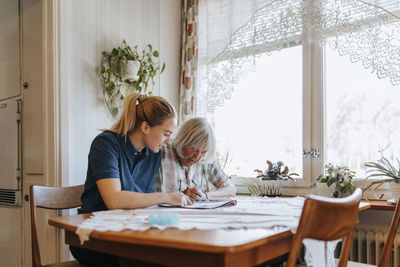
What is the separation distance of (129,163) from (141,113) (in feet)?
0.82

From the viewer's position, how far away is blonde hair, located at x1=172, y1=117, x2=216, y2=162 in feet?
6.66

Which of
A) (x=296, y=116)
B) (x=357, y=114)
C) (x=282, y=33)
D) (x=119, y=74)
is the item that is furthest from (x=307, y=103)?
(x=119, y=74)

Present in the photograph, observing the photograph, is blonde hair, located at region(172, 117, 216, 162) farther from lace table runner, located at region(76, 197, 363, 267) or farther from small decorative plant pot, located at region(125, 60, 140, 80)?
small decorative plant pot, located at region(125, 60, 140, 80)

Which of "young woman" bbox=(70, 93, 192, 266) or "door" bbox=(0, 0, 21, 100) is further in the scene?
"door" bbox=(0, 0, 21, 100)

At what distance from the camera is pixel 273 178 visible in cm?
255

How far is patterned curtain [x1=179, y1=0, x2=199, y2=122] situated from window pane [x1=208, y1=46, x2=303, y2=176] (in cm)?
21

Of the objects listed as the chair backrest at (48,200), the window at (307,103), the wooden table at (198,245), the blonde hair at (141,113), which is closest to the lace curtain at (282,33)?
the window at (307,103)

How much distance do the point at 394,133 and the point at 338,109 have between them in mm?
370

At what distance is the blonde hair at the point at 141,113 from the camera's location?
1.81 meters

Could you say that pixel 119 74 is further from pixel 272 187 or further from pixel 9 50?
pixel 272 187

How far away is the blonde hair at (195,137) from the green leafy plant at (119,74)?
68 centimetres

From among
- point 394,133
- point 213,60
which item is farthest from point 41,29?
point 394,133

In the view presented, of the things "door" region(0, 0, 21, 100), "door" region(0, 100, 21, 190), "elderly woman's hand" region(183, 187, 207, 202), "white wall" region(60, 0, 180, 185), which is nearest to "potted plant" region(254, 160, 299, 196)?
"elderly woman's hand" region(183, 187, 207, 202)

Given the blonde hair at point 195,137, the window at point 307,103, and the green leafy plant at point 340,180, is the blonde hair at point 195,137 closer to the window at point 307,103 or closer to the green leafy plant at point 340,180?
the green leafy plant at point 340,180
